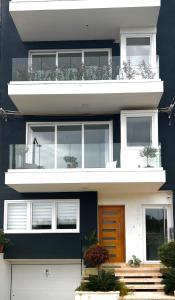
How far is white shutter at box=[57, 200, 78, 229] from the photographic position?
22.0 m

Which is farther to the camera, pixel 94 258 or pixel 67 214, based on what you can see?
pixel 67 214

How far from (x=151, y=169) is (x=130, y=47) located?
17.5 ft

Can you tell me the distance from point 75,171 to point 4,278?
16.7 ft

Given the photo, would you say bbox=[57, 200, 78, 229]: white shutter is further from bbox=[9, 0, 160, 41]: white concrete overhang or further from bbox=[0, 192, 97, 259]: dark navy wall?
bbox=[9, 0, 160, 41]: white concrete overhang

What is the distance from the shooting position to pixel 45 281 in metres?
22.0

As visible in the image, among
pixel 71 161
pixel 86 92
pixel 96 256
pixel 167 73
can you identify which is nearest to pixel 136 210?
pixel 96 256

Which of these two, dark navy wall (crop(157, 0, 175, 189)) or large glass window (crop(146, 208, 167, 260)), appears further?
dark navy wall (crop(157, 0, 175, 189))

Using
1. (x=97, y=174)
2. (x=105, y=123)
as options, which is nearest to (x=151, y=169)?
(x=97, y=174)

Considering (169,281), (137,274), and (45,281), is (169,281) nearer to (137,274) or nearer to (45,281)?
(137,274)

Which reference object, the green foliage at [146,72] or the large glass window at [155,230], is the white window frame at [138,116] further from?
the large glass window at [155,230]

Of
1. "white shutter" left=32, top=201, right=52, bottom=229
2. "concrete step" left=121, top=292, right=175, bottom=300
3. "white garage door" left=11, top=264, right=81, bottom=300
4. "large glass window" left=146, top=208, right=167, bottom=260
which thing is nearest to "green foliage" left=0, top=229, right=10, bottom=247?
"white shutter" left=32, top=201, right=52, bottom=229

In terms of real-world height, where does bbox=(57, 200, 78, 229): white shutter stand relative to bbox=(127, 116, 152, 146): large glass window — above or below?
below

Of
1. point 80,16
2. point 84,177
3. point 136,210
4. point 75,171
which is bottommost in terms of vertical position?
point 136,210

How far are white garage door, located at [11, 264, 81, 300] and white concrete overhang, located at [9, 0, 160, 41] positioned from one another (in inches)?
377
